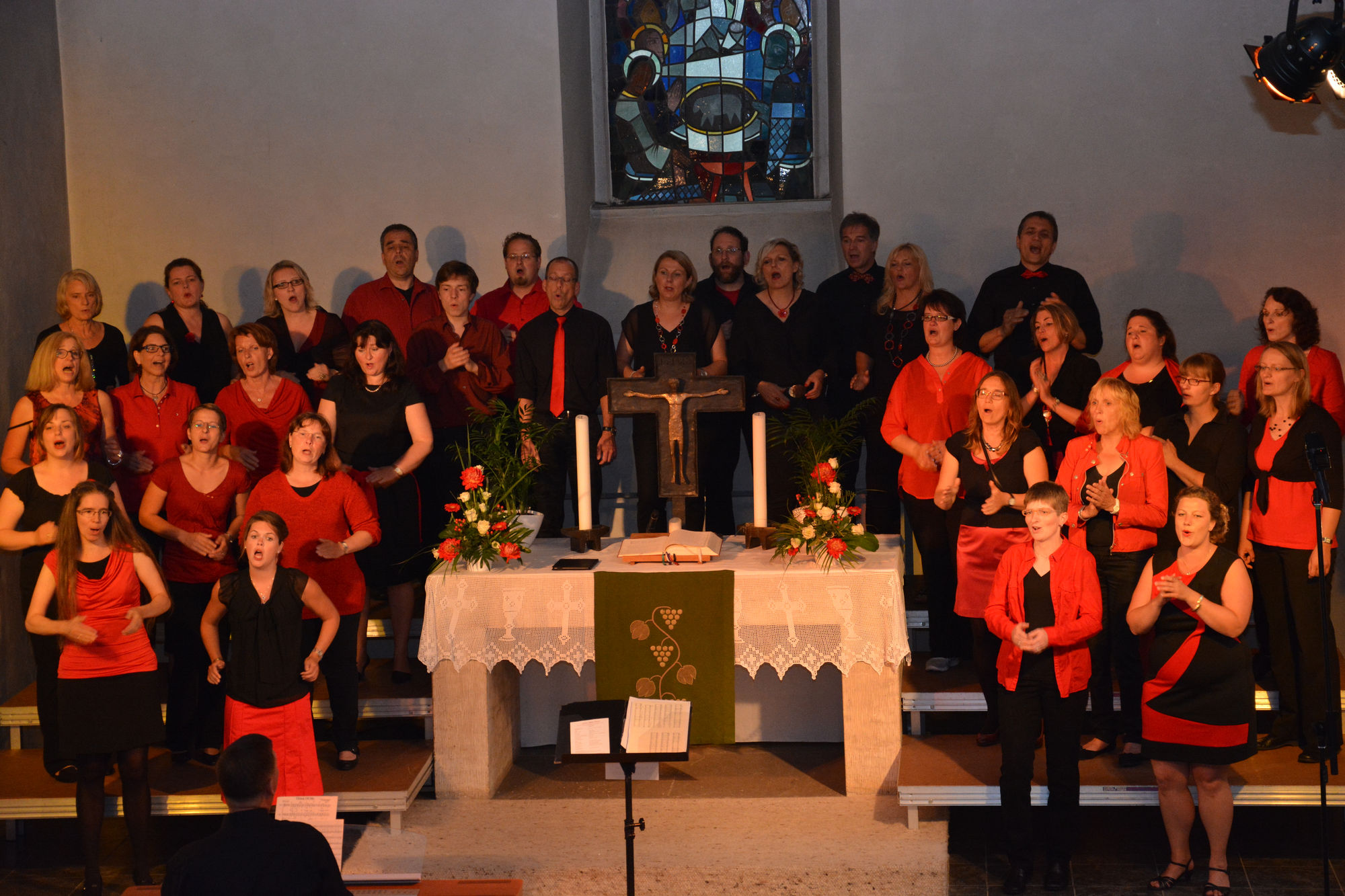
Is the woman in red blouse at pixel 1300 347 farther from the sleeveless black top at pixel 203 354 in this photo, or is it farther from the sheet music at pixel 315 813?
the sleeveless black top at pixel 203 354

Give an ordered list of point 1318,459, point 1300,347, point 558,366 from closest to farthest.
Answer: point 1318,459 → point 1300,347 → point 558,366

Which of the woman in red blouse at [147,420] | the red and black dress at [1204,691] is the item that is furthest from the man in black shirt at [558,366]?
the red and black dress at [1204,691]

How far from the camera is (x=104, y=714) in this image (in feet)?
14.6

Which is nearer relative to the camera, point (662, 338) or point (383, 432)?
point (383, 432)

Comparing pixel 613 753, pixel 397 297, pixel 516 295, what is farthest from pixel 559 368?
pixel 613 753

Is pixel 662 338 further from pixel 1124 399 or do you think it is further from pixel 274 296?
pixel 1124 399

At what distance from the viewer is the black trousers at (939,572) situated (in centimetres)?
528

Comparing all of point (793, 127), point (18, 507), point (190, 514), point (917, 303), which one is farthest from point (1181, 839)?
point (793, 127)

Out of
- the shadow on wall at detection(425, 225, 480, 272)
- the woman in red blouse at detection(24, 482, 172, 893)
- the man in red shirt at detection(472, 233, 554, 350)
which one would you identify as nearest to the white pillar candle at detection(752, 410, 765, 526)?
the man in red shirt at detection(472, 233, 554, 350)

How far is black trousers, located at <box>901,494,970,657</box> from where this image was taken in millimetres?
A: 5281

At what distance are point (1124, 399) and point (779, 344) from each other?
6.25 feet

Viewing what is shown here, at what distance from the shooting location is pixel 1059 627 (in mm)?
4086

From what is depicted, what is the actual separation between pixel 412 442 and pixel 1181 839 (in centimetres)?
332

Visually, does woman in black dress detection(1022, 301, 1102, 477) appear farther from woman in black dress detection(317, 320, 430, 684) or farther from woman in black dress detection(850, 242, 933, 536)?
woman in black dress detection(317, 320, 430, 684)
